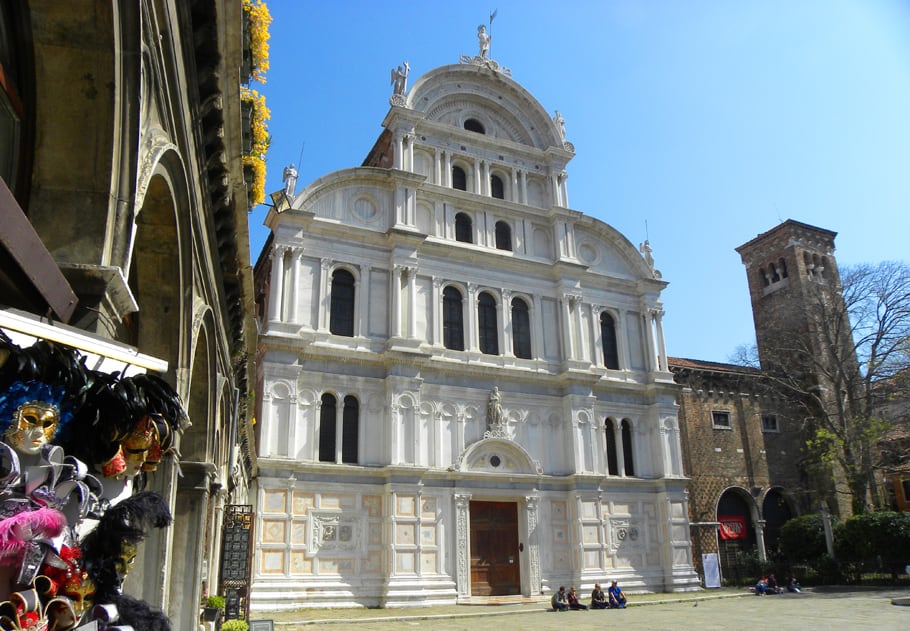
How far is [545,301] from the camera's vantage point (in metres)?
29.2

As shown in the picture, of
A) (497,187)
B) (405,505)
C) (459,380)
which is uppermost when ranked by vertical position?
(497,187)

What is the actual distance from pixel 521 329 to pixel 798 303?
18543 millimetres

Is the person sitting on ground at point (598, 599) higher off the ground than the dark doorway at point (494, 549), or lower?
lower

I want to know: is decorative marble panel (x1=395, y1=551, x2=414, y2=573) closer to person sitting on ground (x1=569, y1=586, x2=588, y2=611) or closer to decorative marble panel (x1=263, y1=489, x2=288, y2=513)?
decorative marble panel (x1=263, y1=489, x2=288, y2=513)

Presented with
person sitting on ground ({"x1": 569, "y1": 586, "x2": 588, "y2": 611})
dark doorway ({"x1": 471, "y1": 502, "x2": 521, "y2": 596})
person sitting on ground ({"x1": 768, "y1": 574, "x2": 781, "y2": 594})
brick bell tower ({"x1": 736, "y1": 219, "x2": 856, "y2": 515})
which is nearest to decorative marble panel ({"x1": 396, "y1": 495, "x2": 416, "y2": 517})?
dark doorway ({"x1": 471, "y1": 502, "x2": 521, "y2": 596})

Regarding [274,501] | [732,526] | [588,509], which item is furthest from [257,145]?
[732,526]

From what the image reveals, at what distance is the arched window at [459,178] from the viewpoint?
30062mm

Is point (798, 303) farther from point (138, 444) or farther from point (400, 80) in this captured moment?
point (138, 444)

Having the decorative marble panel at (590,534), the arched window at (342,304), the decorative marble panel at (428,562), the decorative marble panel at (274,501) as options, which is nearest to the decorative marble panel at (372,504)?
the decorative marble panel at (428,562)

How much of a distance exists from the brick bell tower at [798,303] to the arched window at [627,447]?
9.73 m

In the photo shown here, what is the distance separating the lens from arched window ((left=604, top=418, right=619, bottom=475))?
2847cm

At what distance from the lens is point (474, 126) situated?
3158 cm

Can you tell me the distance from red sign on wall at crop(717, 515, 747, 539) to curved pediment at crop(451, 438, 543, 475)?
1218cm

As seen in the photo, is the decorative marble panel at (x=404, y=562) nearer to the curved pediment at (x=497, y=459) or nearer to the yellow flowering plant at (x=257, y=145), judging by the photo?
the curved pediment at (x=497, y=459)
